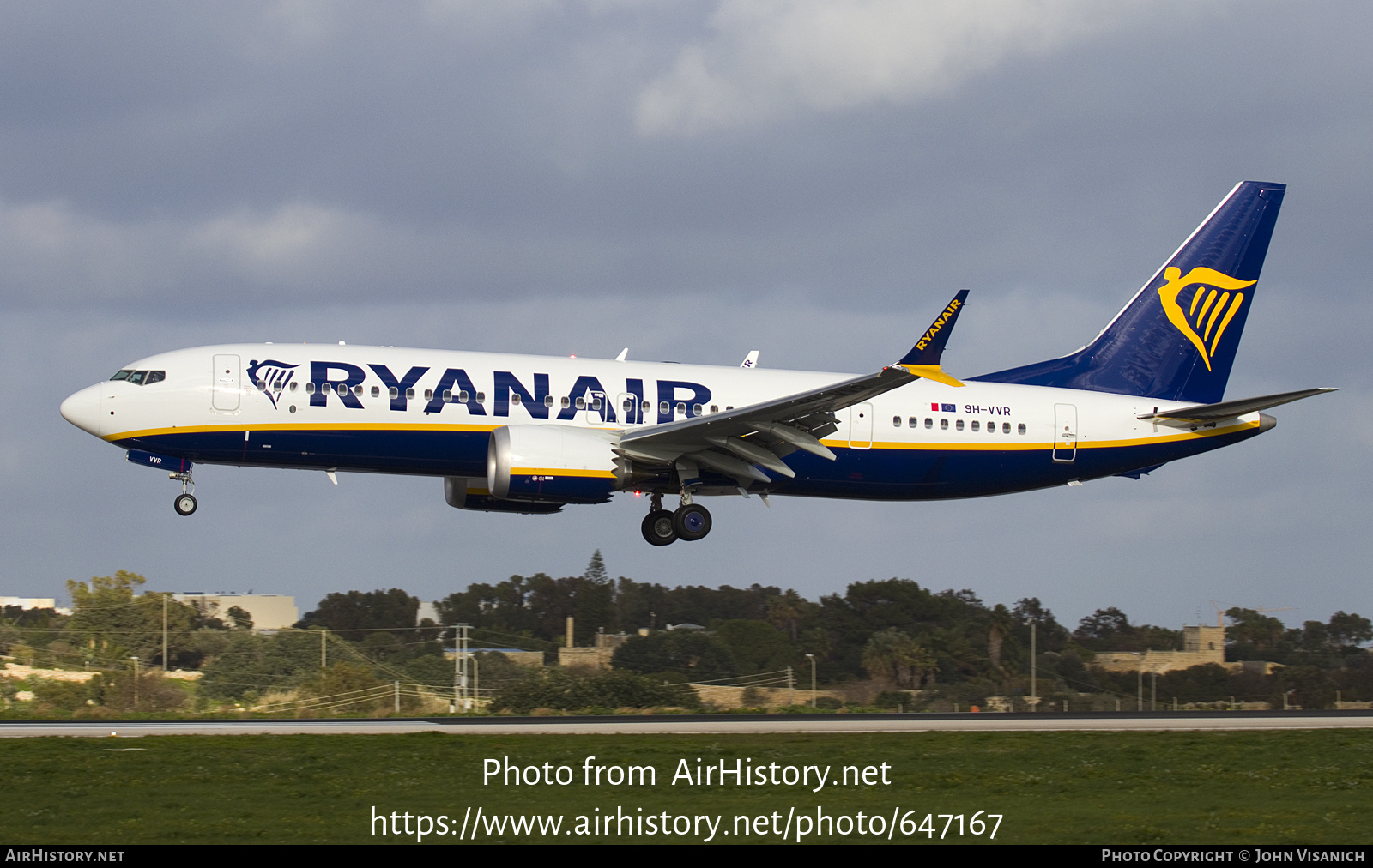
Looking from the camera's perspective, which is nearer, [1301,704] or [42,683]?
[42,683]

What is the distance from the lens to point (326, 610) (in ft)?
283

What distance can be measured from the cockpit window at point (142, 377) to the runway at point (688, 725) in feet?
24.8

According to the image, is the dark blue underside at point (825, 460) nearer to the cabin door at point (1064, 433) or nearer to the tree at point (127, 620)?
the cabin door at point (1064, 433)

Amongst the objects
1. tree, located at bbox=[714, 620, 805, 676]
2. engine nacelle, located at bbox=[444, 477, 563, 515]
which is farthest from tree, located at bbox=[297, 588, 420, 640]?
engine nacelle, located at bbox=[444, 477, 563, 515]

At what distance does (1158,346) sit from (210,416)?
25565mm

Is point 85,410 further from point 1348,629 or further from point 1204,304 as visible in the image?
point 1348,629

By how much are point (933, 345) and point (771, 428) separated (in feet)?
16.9

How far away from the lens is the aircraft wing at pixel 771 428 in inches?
1196

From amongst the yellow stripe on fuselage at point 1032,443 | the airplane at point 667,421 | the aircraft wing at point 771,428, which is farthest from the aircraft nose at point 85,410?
the yellow stripe on fuselage at point 1032,443

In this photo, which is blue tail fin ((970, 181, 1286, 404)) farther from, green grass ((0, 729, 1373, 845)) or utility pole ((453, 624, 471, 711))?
utility pole ((453, 624, 471, 711))

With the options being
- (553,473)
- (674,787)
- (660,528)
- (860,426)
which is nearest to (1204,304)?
(860,426)

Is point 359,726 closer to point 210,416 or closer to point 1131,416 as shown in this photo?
point 210,416

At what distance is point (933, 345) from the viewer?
30234 millimetres

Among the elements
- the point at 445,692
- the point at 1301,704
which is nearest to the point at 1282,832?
the point at 445,692
